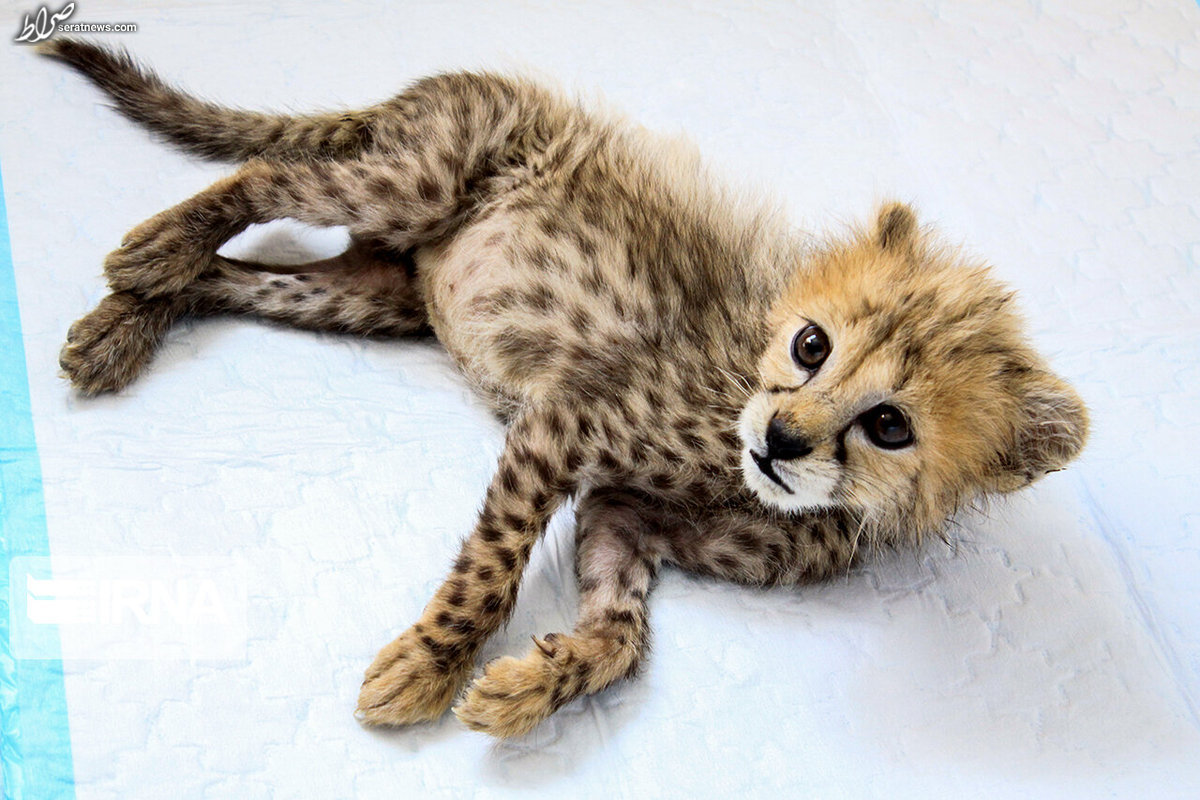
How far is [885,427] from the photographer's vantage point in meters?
1.78

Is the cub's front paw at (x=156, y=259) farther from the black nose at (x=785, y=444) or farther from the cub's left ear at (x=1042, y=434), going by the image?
the cub's left ear at (x=1042, y=434)

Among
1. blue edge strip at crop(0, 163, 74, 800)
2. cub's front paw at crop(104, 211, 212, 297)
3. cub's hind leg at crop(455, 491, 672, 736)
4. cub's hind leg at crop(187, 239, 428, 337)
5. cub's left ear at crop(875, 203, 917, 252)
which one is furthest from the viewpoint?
cub's hind leg at crop(187, 239, 428, 337)

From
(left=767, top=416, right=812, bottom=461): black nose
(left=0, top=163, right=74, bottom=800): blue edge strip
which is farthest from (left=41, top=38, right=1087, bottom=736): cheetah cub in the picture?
(left=0, top=163, right=74, bottom=800): blue edge strip

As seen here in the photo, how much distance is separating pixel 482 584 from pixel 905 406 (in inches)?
27.7

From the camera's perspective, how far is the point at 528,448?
6.30ft

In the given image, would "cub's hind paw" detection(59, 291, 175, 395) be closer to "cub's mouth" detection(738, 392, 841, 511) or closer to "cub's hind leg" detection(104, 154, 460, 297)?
"cub's hind leg" detection(104, 154, 460, 297)

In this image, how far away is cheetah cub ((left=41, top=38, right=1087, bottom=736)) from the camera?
1.76 m

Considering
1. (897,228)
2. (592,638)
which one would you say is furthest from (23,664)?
(897,228)

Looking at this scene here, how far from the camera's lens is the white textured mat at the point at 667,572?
1.68 meters

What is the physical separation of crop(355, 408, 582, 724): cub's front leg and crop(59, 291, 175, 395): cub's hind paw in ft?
2.34

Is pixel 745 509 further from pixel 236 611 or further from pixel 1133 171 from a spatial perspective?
pixel 1133 171

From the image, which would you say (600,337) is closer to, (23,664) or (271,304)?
(271,304)

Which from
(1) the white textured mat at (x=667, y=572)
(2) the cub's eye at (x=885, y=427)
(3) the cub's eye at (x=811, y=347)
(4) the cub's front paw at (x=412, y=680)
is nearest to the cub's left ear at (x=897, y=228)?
(3) the cub's eye at (x=811, y=347)

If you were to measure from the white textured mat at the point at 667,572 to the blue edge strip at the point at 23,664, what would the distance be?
2 cm
